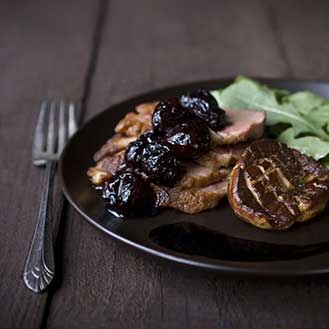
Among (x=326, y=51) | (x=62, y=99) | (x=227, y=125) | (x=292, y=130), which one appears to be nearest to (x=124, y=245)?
(x=227, y=125)

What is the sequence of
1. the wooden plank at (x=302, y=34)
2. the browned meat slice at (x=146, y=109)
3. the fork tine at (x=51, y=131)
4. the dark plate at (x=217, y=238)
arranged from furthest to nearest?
the wooden plank at (x=302, y=34) < the fork tine at (x=51, y=131) < the browned meat slice at (x=146, y=109) < the dark plate at (x=217, y=238)

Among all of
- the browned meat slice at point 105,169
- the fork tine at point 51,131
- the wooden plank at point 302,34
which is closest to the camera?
the browned meat slice at point 105,169

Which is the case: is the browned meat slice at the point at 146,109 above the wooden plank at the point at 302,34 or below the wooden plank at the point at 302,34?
above

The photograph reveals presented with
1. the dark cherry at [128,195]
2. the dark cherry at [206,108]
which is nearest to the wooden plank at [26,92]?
the dark cherry at [128,195]

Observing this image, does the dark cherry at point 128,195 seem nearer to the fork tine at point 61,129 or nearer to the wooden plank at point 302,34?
the fork tine at point 61,129

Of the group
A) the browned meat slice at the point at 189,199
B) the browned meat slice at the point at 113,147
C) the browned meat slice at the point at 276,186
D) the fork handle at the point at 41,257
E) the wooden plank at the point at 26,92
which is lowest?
the wooden plank at the point at 26,92
